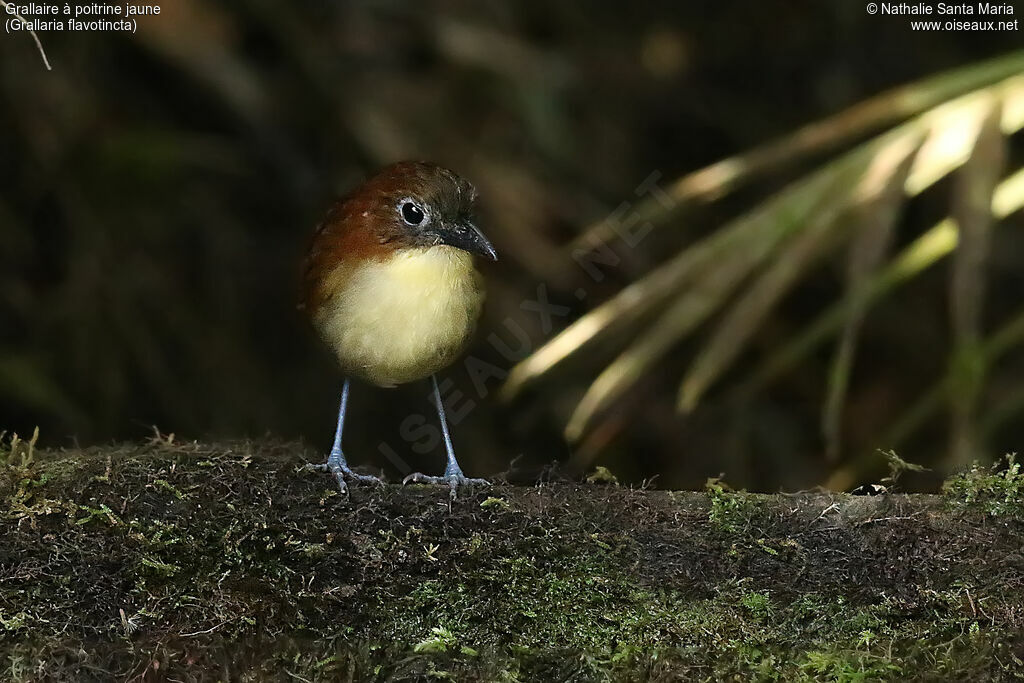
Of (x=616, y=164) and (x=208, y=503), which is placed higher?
(x=616, y=164)

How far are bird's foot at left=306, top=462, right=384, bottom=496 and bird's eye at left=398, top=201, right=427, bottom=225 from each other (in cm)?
68

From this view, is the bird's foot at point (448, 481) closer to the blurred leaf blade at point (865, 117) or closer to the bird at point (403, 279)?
the bird at point (403, 279)

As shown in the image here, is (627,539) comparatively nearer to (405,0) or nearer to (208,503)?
(208,503)

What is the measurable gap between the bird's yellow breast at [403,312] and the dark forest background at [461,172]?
128cm

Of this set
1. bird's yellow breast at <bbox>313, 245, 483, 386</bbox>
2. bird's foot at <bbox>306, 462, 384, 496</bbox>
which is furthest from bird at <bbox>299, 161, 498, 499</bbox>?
bird's foot at <bbox>306, 462, 384, 496</bbox>

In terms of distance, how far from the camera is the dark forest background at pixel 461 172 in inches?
161

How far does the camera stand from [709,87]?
4.91 m

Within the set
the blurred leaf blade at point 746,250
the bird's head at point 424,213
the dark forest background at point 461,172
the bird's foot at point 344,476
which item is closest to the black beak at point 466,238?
the bird's head at point 424,213

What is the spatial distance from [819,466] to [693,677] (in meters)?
2.91

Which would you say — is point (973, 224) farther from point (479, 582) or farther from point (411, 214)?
point (479, 582)

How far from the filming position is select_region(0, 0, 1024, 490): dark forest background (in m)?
4.10

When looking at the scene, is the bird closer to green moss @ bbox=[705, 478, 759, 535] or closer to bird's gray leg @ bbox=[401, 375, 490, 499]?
bird's gray leg @ bbox=[401, 375, 490, 499]

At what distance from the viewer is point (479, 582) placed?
184 centimetres

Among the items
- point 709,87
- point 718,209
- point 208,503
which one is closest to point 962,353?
point 208,503
